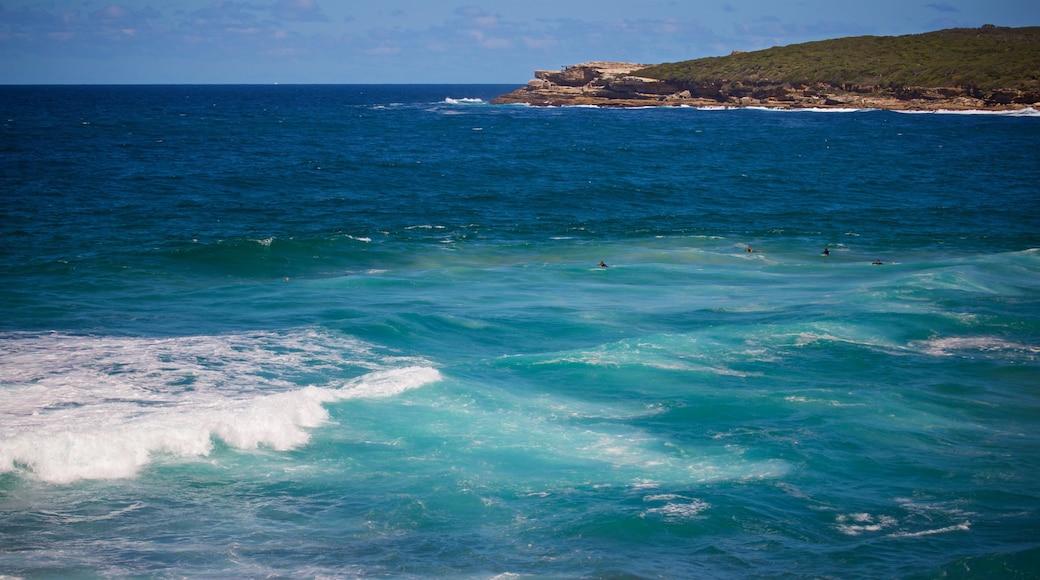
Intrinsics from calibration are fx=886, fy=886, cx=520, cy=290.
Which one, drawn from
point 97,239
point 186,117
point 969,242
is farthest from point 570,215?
point 186,117

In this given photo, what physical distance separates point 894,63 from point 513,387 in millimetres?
147858

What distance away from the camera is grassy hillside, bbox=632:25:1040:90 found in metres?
132

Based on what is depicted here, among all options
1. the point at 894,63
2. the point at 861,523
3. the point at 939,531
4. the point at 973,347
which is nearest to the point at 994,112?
the point at 894,63

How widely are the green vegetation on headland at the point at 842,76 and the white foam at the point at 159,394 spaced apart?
124834 mm

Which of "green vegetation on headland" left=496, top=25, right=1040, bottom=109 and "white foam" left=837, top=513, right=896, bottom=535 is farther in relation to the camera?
"green vegetation on headland" left=496, top=25, right=1040, bottom=109

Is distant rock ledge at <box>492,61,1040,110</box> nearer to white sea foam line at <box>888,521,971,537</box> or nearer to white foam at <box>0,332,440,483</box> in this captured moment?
white foam at <box>0,332,440,483</box>

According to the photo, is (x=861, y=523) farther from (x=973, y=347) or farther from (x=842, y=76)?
(x=842, y=76)

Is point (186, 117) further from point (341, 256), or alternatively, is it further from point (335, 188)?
point (341, 256)

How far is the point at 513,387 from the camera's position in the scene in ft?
66.8

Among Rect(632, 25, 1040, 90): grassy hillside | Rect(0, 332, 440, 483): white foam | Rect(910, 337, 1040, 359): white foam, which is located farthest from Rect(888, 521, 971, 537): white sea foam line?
Rect(632, 25, 1040, 90): grassy hillside

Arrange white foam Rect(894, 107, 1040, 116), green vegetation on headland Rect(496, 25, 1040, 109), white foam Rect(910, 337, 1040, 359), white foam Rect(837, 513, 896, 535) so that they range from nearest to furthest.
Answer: white foam Rect(837, 513, 896, 535) → white foam Rect(910, 337, 1040, 359) → white foam Rect(894, 107, 1040, 116) → green vegetation on headland Rect(496, 25, 1040, 109)

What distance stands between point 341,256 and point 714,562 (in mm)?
26319

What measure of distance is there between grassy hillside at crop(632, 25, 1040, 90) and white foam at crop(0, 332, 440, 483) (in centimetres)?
12812

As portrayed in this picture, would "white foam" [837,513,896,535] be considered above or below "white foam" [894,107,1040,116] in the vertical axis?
below
